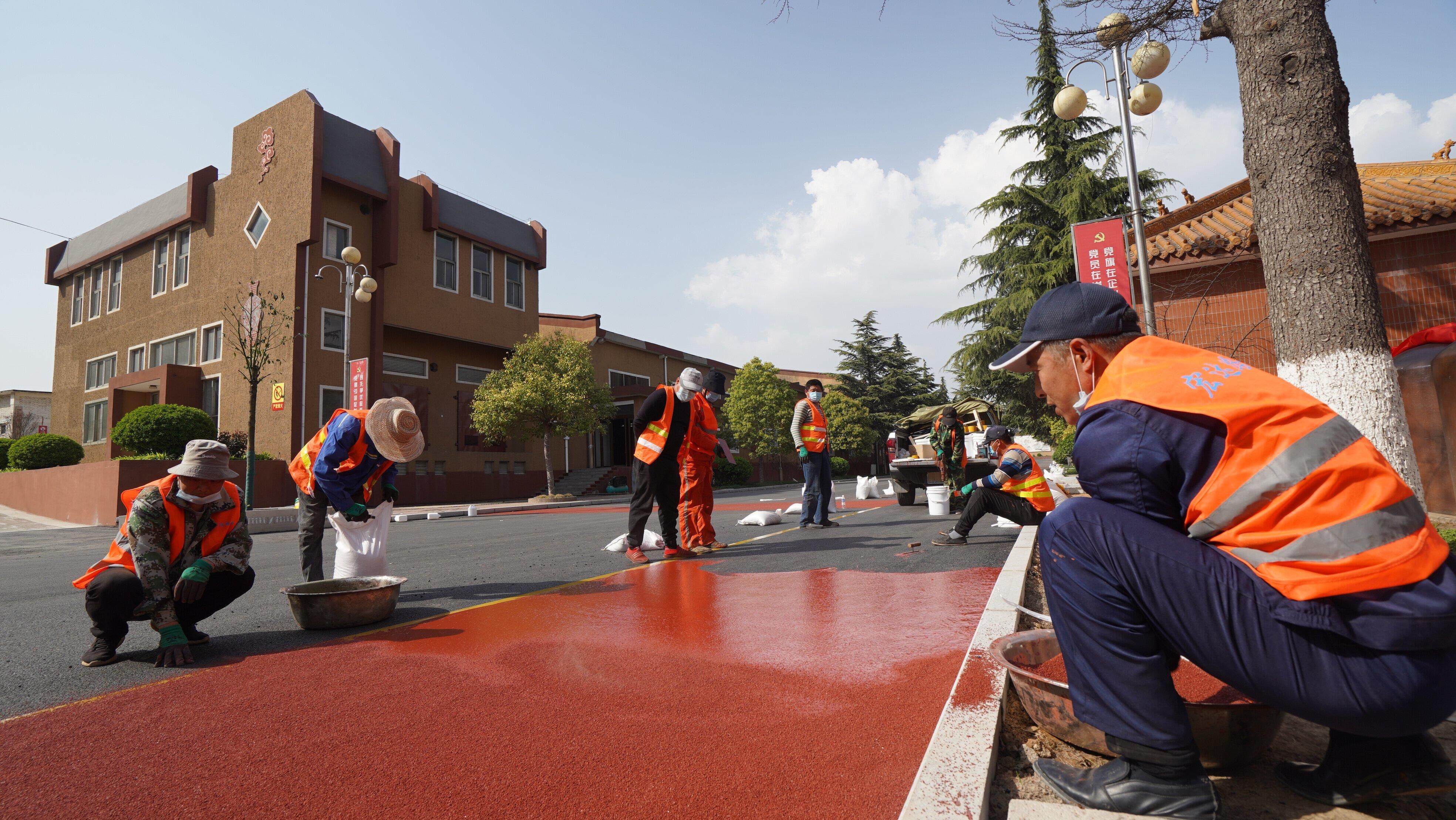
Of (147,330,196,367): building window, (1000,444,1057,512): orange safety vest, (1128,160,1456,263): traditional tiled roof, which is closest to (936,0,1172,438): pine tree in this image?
(1128,160,1456,263): traditional tiled roof

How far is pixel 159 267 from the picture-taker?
84.1 ft

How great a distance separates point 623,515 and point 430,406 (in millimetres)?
14285

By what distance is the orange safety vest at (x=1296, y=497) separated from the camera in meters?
1.44

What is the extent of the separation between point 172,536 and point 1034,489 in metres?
6.09

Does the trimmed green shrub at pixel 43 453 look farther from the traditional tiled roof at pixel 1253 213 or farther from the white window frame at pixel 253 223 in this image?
the traditional tiled roof at pixel 1253 213

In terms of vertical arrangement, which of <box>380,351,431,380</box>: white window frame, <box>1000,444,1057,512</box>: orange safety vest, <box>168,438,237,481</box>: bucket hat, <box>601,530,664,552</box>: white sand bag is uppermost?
<box>380,351,431,380</box>: white window frame

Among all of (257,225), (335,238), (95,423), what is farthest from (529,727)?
(95,423)

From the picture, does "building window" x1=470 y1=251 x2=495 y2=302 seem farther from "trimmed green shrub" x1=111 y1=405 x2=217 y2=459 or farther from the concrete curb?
the concrete curb

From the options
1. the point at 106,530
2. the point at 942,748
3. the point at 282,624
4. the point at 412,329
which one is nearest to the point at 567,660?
the point at 942,748

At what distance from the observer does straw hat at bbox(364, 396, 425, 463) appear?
14.8 feet

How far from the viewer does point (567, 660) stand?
3.30 metres

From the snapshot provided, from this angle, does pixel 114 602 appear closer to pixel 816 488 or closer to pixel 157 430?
pixel 816 488

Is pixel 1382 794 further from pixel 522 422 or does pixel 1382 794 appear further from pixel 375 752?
pixel 522 422

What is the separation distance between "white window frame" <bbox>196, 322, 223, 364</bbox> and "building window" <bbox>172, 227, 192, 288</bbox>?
2.49 metres
